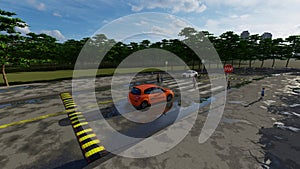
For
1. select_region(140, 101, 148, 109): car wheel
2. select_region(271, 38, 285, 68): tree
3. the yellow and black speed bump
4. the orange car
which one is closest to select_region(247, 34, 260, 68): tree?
select_region(271, 38, 285, 68): tree

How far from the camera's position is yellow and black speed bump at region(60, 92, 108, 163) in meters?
5.16

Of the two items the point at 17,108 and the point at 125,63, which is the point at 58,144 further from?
the point at 125,63

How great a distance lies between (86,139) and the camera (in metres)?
6.09

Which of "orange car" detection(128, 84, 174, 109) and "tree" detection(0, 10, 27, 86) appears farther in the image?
"tree" detection(0, 10, 27, 86)

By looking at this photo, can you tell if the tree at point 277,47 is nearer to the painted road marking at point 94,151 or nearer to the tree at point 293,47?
the tree at point 293,47

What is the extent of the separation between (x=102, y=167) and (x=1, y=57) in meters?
19.9

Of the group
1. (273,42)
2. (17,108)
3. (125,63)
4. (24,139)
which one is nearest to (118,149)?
(24,139)

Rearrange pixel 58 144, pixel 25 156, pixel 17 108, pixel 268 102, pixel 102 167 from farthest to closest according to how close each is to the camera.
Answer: pixel 268 102, pixel 17 108, pixel 58 144, pixel 25 156, pixel 102 167

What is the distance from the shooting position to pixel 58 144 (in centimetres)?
575

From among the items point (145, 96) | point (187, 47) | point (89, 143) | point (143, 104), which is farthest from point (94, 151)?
point (187, 47)

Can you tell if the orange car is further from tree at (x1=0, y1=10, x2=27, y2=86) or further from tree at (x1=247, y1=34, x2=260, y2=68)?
tree at (x1=247, y1=34, x2=260, y2=68)

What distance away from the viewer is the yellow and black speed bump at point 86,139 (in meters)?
5.16

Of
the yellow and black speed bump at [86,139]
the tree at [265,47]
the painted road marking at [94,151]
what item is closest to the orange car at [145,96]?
the yellow and black speed bump at [86,139]

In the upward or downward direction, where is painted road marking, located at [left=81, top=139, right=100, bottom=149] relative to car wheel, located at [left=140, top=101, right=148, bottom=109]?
downward
